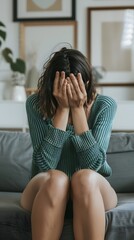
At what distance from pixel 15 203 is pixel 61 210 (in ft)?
1.16

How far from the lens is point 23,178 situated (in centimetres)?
225

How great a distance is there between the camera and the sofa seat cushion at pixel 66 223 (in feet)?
5.47

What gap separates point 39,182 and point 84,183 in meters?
0.17

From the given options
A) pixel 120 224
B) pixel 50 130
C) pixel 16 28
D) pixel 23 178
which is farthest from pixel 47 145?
pixel 16 28

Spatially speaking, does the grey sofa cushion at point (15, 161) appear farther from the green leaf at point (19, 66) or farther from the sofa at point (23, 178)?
the green leaf at point (19, 66)

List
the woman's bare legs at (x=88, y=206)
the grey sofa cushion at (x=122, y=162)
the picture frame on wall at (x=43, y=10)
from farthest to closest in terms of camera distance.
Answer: the picture frame on wall at (x=43, y=10), the grey sofa cushion at (x=122, y=162), the woman's bare legs at (x=88, y=206)

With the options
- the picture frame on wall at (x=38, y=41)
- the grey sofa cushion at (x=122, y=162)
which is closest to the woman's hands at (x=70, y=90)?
the grey sofa cushion at (x=122, y=162)

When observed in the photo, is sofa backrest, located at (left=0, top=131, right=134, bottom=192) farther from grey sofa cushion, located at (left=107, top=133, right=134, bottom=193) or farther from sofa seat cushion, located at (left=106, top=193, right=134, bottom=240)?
sofa seat cushion, located at (left=106, top=193, right=134, bottom=240)

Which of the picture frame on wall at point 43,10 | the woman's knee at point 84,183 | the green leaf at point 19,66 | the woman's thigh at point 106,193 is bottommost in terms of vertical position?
the woman's thigh at point 106,193

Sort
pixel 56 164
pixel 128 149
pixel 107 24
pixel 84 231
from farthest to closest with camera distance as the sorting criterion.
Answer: pixel 107 24 → pixel 128 149 → pixel 56 164 → pixel 84 231

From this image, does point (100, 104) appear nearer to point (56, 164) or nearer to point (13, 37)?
point (56, 164)

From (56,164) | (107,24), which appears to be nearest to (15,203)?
(56,164)

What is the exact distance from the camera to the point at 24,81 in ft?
11.7

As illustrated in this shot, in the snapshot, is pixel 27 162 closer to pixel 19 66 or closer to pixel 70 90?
pixel 70 90
